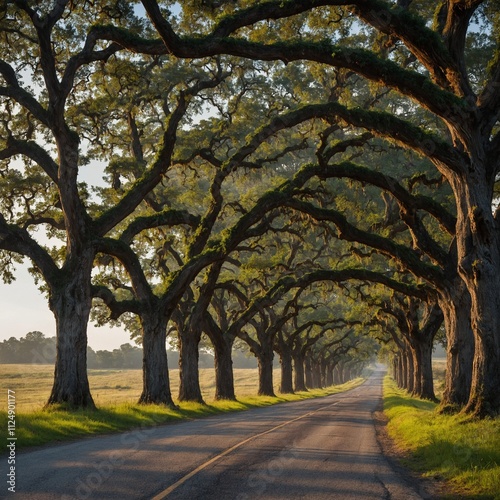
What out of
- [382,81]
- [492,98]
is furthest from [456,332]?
[382,81]

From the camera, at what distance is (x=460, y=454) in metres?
9.86

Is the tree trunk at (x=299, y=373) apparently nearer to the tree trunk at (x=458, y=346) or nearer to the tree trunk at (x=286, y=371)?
the tree trunk at (x=286, y=371)

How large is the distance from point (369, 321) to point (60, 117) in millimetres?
29857

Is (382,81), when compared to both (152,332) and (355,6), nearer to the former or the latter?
(355,6)

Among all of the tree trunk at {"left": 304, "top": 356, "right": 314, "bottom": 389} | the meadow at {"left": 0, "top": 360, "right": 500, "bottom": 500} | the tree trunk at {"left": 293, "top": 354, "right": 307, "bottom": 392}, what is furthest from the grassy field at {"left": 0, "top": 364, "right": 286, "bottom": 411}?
Result: the tree trunk at {"left": 304, "top": 356, "right": 314, "bottom": 389}

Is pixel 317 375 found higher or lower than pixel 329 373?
higher

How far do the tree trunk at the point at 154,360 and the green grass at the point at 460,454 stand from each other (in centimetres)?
1110

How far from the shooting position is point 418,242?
58.9ft

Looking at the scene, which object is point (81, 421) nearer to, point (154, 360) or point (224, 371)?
point (154, 360)

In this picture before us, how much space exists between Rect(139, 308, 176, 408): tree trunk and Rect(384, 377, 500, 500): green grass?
36.4 ft

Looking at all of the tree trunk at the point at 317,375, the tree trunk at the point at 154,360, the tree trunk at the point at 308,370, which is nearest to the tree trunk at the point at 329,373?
the tree trunk at the point at 317,375

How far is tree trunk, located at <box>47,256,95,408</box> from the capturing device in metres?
17.7

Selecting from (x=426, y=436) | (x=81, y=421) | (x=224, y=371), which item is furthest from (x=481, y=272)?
(x=224, y=371)

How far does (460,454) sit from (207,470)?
15.4 ft
